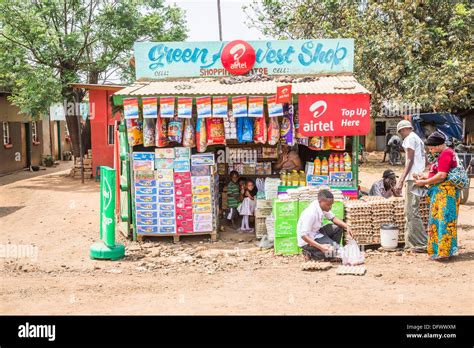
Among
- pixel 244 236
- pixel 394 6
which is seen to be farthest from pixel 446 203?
pixel 394 6

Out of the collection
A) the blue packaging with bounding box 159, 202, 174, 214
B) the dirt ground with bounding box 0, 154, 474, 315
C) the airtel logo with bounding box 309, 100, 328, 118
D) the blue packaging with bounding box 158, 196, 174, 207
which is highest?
the airtel logo with bounding box 309, 100, 328, 118

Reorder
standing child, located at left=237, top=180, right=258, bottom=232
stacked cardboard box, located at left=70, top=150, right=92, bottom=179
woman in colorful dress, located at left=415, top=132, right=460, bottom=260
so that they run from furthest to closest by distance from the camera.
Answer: stacked cardboard box, located at left=70, top=150, right=92, bottom=179
standing child, located at left=237, top=180, right=258, bottom=232
woman in colorful dress, located at left=415, top=132, right=460, bottom=260

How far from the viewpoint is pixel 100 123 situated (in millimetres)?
21094

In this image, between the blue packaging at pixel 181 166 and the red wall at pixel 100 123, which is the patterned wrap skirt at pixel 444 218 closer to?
the blue packaging at pixel 181 166

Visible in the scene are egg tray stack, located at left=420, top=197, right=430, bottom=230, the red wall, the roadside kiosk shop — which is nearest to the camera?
egg tray stack, located at left=420, top=197, right=430, bottom=230

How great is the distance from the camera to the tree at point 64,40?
20219mm

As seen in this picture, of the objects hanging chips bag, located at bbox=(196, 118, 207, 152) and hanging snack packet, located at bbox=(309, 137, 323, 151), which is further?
hanging snack packet, located at bbox=(309, 137, 323, 151)

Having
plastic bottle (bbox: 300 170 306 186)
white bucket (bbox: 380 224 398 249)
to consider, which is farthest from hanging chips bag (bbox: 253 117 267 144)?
white bucket (bbox: 380 224 398 249)

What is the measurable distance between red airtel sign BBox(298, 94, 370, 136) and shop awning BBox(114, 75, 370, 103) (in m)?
0.11

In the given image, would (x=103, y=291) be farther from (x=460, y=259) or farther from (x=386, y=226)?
(x=460, y=259)

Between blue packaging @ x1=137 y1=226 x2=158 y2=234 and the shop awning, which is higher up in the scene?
the shop awning

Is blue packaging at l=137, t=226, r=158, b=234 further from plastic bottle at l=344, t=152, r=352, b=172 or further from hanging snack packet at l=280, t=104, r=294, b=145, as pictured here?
plastic bottle at l=344, t=152, r=352, b=172

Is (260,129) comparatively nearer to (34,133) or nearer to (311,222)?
(311,222)

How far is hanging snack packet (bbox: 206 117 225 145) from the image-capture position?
10.5 meters
